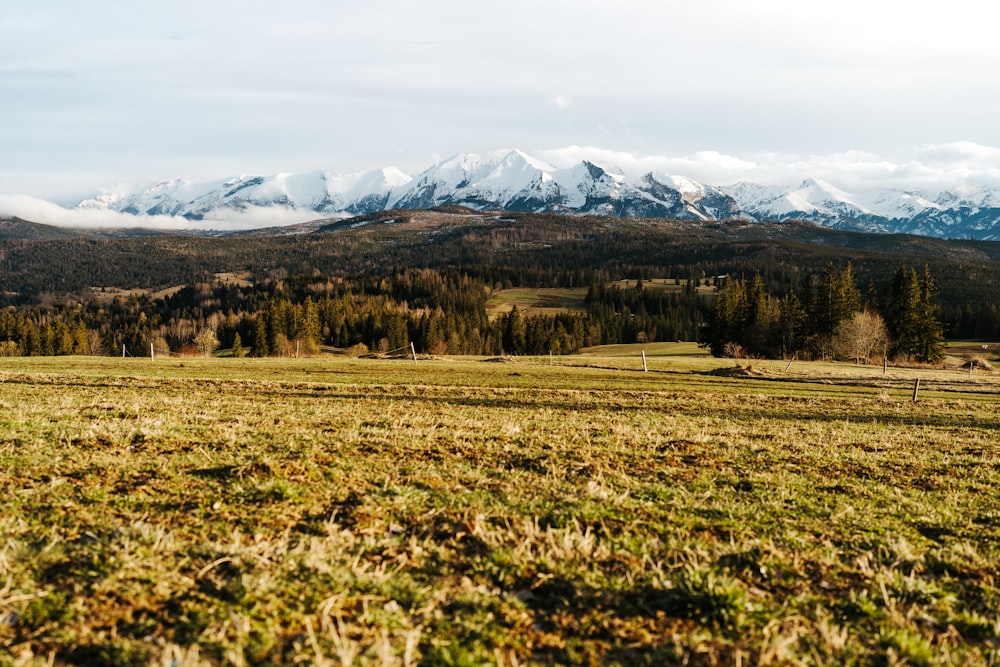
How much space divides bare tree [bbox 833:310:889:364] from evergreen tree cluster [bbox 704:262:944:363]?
0.15 m

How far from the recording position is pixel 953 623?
20.1 ft

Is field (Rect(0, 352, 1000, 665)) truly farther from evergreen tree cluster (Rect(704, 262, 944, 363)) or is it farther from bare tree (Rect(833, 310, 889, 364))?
evergreen tree cluster (Rect(704, 262, 944, 363))

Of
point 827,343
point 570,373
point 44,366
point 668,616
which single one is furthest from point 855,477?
point 827,343

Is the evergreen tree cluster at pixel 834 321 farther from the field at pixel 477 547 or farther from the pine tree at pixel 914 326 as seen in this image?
the field at pixel 477 547

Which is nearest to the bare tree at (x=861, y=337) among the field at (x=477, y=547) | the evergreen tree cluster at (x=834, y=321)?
the evergreen tree cluster at (x=834, y=321)

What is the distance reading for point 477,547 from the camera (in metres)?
7.44

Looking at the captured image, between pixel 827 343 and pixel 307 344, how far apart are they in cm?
11430

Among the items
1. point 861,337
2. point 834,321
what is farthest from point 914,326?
point 861,337

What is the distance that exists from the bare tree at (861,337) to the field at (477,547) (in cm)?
8505

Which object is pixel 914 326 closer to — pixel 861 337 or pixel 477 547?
pixel 861 337

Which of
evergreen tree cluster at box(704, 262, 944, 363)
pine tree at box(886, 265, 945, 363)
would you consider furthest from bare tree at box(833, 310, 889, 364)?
pine tree at box(886, 265, 945, 363)

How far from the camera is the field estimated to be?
5422mm

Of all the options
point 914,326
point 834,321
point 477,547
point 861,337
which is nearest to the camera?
point 477,547

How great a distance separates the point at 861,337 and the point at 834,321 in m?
9.71
